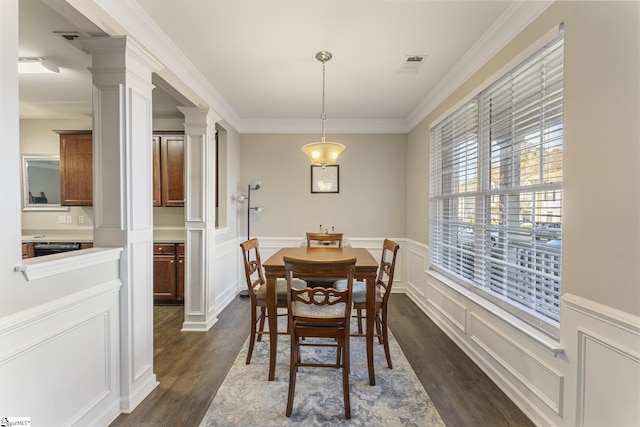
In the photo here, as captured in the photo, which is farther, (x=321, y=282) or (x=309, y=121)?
(x=309, y=121)

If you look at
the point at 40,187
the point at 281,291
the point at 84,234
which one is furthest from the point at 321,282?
the point at 40,187

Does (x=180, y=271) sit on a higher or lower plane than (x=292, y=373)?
higher

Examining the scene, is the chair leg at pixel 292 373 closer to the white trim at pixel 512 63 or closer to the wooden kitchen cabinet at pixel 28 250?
the white trim at pixel 512 63

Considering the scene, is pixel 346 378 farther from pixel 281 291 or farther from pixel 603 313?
pixel 603 313

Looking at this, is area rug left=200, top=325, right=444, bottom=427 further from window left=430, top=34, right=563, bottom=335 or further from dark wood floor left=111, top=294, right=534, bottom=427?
window left=430, top=34, right=563, bottom=335

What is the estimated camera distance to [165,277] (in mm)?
3850

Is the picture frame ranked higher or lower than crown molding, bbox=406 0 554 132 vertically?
lower

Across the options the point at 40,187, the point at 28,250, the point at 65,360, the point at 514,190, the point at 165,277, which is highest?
the point at 40,187

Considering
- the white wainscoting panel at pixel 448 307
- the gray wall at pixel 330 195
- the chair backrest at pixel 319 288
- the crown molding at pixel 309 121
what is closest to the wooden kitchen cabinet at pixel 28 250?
the gray wall at pixel 330 195

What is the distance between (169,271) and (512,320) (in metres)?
3.78

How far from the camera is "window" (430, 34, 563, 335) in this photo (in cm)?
176

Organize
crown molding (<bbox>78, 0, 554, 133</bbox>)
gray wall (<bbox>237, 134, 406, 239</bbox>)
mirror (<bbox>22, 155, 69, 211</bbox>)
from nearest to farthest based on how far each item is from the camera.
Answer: crown molding (<bbox>78, 0, 554, 133</bbox>)
mirror (<bbox>22, 155, 69, 211</bbox>)
gray wall (<bbox>237, 134, 406, 239</bbox>)

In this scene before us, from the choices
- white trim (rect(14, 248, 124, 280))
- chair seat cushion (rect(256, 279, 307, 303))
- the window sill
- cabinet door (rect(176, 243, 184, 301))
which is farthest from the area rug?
cabinet door (rect(176, 243, 184, 301))

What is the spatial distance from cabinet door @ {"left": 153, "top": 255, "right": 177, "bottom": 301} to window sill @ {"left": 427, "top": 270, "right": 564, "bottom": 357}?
133 inches
